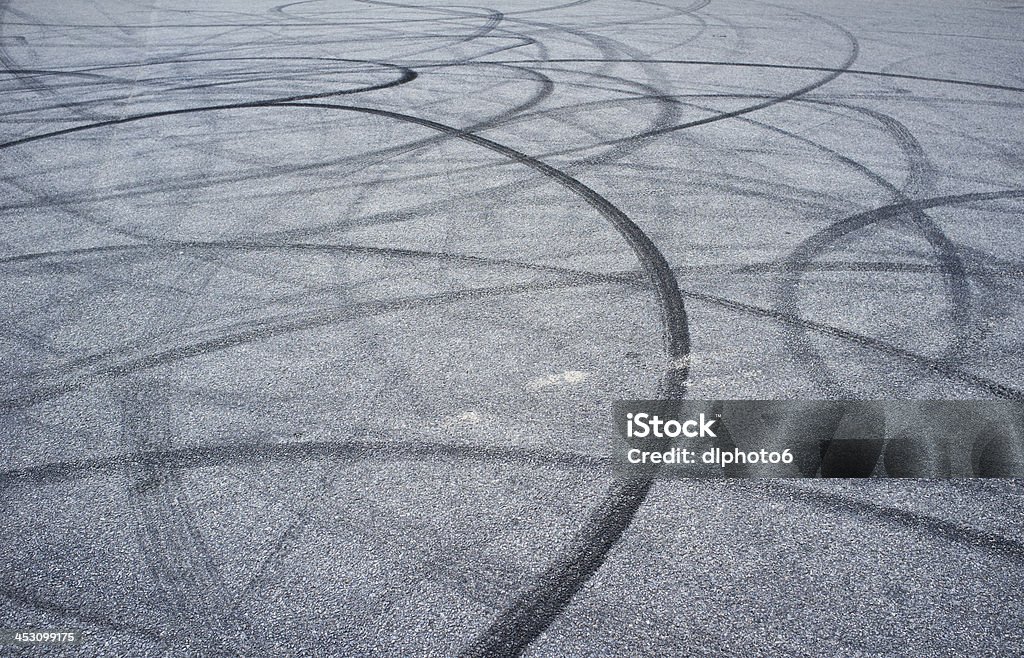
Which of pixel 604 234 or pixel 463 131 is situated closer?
pixel 604 234

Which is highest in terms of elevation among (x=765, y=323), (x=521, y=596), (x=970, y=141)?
(x=970, y=141)

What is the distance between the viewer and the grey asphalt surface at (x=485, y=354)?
296 cm

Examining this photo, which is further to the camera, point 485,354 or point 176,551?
point 485,354

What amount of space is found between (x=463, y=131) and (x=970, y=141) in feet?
17.1

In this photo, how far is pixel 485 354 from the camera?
450 centimetres

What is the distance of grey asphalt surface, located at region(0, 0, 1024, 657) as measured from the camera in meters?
2.96

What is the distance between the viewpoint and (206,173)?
743 cm

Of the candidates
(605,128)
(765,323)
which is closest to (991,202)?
(765,323)

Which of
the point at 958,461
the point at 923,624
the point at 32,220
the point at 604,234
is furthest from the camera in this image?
the point at 32,220

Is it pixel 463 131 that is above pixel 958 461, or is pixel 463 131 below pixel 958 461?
above

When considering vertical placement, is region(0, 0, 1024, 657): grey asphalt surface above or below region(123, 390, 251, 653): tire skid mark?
above

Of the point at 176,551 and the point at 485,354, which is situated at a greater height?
the point at 485,354

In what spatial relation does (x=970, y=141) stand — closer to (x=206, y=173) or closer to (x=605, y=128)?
(x=605, y=128)

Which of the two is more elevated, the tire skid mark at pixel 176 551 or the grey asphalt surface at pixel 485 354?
the grey asphalt surface at pixel 485 354
